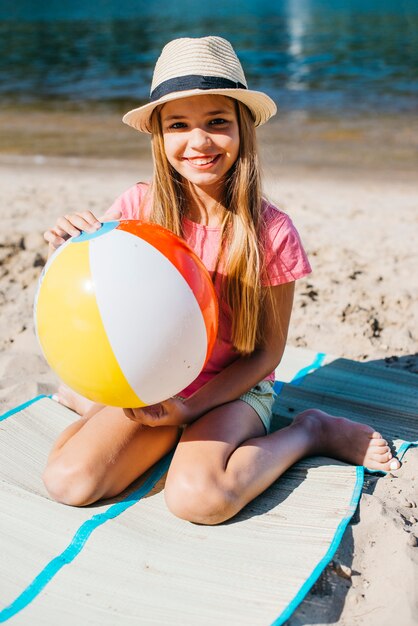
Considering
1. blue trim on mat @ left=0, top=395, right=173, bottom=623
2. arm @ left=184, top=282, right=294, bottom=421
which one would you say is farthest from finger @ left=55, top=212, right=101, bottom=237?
blue trim on mat @ left=0, top=395, right=173, bottom=623

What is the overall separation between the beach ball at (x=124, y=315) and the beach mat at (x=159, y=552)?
0.49 meters

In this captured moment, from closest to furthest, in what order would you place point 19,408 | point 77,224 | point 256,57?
point 77,224 < point 19,408 < point 256,57

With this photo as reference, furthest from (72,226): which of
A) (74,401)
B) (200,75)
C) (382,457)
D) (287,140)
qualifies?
(287,140)

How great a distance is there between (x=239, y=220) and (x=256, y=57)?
1769cm

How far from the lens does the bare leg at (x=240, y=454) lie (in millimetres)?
2557

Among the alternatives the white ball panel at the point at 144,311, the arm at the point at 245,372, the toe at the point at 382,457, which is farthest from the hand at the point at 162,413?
the toe at the point at 382,457

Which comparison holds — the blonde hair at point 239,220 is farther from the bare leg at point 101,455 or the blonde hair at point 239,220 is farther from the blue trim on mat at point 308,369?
the blue trim on mat at point 308,369

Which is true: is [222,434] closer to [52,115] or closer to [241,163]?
[241,163]

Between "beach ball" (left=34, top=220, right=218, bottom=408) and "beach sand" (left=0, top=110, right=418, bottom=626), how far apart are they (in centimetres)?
86

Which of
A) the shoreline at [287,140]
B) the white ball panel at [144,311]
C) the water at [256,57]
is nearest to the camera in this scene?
the white ball panel at [144,311]

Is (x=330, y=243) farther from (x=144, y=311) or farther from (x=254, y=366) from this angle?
(x=144, y=311)

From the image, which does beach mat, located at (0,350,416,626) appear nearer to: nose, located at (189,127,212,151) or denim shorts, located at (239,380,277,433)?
denim shorts, located at (239,380,277,433)

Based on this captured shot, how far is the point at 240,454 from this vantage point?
2.70 meters

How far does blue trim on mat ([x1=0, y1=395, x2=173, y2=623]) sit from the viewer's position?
7.24ft
